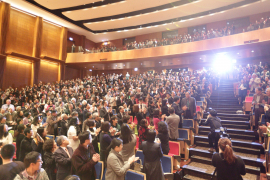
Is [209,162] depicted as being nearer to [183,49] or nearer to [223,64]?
[183,49]

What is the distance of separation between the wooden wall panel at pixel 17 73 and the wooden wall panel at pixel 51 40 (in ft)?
5.94

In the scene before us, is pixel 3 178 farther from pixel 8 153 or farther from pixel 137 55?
pixel 137 55

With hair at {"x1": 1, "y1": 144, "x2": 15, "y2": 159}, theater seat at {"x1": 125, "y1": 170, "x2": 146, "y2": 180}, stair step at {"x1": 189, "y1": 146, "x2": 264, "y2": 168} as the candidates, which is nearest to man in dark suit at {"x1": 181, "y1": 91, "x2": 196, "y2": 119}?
stair step at {"x1": 189, "y1": 146, "x2": 264, "y2": 168}

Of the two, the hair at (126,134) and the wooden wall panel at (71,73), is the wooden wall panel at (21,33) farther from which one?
the hair at (126,134)

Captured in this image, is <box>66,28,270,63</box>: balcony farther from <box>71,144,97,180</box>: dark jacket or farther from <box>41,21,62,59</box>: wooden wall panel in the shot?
<box>71,144,97,180</box>: dark jacket

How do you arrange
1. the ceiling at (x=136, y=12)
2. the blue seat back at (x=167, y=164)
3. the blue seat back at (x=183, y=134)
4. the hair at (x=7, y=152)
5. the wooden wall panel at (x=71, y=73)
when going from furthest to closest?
the wooden wall panel at (x=71, y=73) → the ceiling at (x=136, y=12) → the blue seat back at (x=183, y=134) → the blue seat back at (x=167, y=164) → the hair at (x=7, y=152)

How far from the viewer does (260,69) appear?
10047mm

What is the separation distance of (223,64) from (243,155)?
11768mm

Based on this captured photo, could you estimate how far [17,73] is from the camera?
1348cm

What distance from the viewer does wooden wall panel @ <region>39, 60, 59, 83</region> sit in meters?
15.2

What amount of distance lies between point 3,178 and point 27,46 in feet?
49.6

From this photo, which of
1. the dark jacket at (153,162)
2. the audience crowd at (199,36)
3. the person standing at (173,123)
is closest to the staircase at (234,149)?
A: the person standing at (173,123)

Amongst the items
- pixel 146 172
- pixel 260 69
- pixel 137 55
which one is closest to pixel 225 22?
pixel 260 69

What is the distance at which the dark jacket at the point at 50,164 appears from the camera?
224cm
